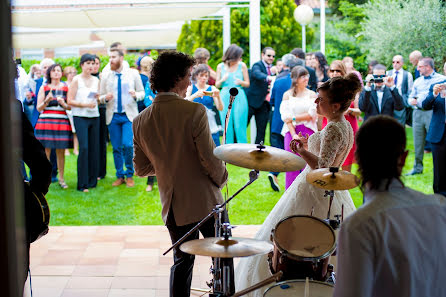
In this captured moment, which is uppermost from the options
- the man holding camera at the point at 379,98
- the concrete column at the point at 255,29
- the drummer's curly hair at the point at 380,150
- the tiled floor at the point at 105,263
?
the concrete column at the point at 255,29

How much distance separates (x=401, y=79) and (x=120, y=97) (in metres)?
3.34

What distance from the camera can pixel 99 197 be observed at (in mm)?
6602

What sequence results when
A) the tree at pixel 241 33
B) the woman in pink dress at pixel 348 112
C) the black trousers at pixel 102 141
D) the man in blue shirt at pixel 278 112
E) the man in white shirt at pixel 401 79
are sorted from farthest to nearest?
the tree at pixel 241 33 < the black trousers at pixel 102 141 < the man in blue shirt at pixel 278 112 < the woman in pink dress at pixel 348 112 < the man in white shirt at pixel 401 79

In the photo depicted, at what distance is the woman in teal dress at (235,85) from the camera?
7406mm

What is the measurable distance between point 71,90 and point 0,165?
590 centimetres

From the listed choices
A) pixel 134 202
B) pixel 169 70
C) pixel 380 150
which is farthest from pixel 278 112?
pixel 380 150

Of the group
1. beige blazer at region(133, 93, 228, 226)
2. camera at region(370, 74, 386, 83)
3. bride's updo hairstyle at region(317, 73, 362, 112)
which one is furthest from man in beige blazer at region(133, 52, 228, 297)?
camera at region(370, 74, 386, 83)

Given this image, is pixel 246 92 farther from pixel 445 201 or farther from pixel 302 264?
pixel 445 201

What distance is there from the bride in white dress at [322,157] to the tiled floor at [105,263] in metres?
0.65

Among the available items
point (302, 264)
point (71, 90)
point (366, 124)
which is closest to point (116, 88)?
point (71, 90)

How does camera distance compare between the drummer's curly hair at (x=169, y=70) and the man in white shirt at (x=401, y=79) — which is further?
the man in white shirt at (x=401, y=79)

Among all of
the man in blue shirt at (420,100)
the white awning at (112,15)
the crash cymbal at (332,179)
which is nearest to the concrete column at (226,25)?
the white awning at (112,15)

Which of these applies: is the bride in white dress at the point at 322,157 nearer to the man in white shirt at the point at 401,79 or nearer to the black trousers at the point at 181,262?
the black trousers at the point at 181,262

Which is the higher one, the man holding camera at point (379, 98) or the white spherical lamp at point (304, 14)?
the white spherical lamp at point (304, 14)
